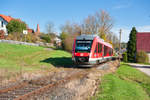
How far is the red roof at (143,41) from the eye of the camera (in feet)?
133

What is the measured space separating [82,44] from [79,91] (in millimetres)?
9269

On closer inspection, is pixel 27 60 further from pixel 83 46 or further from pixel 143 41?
pixel 143 41

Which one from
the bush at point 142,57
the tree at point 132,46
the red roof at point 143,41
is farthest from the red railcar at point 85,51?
the red roof at point 143,41

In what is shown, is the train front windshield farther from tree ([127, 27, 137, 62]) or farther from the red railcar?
tree ([127, 27, 137, 62])

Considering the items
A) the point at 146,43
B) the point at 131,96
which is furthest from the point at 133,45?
the point at 131,96

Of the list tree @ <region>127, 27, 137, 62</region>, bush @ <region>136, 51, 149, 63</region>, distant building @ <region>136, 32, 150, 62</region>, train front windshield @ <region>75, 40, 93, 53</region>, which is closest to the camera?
train front windshield @ <region>75, 40, 93, 53</region>

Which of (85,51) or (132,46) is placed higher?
(132,46)

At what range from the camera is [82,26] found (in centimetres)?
4872

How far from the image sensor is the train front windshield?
16094 millimetres

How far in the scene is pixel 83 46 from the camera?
1639 centimetres

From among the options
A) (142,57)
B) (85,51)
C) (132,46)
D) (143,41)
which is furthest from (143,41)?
(85,51)

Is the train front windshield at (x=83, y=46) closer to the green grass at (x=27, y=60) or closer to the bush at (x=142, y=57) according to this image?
the green grass at (x=27, y=60)

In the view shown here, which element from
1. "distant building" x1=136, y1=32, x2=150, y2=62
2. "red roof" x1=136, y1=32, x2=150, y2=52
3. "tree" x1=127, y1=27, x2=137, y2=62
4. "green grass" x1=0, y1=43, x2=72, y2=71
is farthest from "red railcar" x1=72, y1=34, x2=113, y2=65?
"red roof" x1=136, y1=32, x2=150, y2=52

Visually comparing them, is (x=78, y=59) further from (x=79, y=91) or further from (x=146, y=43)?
(x=146, y=43)
